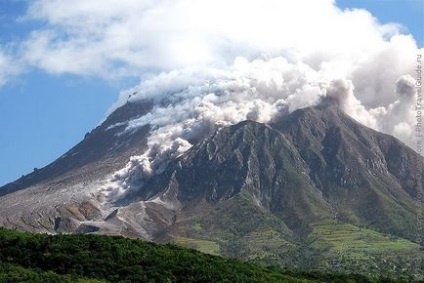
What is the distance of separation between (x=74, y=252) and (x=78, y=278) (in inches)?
461

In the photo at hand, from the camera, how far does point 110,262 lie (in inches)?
3415

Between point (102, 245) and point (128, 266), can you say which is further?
point (102, 245)

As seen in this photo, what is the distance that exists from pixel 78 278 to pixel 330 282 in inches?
1707

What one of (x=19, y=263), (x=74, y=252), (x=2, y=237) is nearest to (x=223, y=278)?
(x=74, y=252)

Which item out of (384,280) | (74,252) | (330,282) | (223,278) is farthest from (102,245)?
(384,280)

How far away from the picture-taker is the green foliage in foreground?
83.4 meters

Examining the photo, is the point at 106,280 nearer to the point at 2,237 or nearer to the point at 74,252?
the point at 74,252

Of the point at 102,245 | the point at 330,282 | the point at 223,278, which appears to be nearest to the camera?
the point at 223,278

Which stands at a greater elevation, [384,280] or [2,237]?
[2,237]

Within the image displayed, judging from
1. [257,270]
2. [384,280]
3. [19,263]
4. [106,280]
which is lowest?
[384,280]

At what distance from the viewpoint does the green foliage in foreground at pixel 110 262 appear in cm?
8344

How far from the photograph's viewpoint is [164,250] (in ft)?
307

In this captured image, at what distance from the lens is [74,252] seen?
294 feet

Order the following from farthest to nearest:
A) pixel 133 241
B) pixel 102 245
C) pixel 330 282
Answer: pixel 330 282 < pixel 133 241 < pixel 102 245
